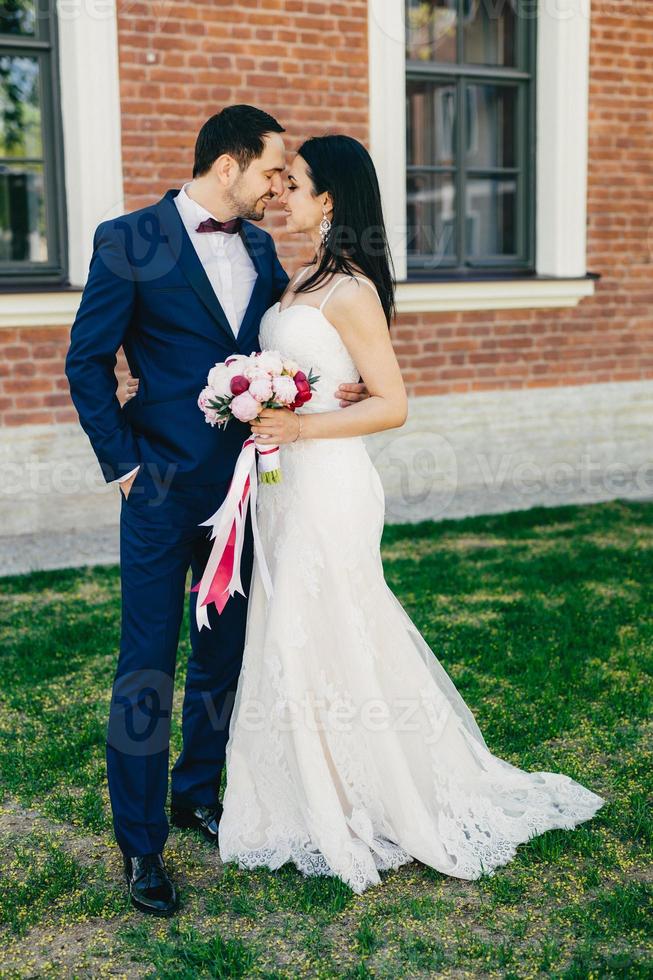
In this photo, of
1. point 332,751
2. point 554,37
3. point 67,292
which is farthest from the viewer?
point 554,37

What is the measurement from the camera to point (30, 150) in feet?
22.4

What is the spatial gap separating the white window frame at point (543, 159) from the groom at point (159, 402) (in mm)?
4441

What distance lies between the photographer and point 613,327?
8648 mm

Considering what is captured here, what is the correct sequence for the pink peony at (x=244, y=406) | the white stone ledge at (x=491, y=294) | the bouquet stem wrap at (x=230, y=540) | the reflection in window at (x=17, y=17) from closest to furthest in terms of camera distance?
the pink peony at (x=244, y=406) < the bouquet stem wrap at (x=230, y=540) < the reflection in window at (x=17, y=17) < the white stone ledge at (x=491, y=294)

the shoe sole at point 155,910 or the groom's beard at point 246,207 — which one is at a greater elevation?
the groom's beard at point 246,207

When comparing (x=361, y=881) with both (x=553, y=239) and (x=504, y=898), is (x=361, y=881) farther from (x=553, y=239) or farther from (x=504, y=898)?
(x=553, y=239)

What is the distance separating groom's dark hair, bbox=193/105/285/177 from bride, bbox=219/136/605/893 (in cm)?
15

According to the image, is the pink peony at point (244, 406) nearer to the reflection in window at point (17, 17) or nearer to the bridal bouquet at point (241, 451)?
the bridal bouquet at point (241, 451)

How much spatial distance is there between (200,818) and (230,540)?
0.94 metres

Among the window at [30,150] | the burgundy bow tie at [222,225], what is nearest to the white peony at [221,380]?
the burgundy bow tie at [222,225]

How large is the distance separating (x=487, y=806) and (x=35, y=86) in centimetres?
534

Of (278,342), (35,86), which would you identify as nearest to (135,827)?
(278,342)

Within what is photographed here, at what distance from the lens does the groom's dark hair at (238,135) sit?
10.2 feet

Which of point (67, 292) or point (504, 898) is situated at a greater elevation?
point (67, 292)
